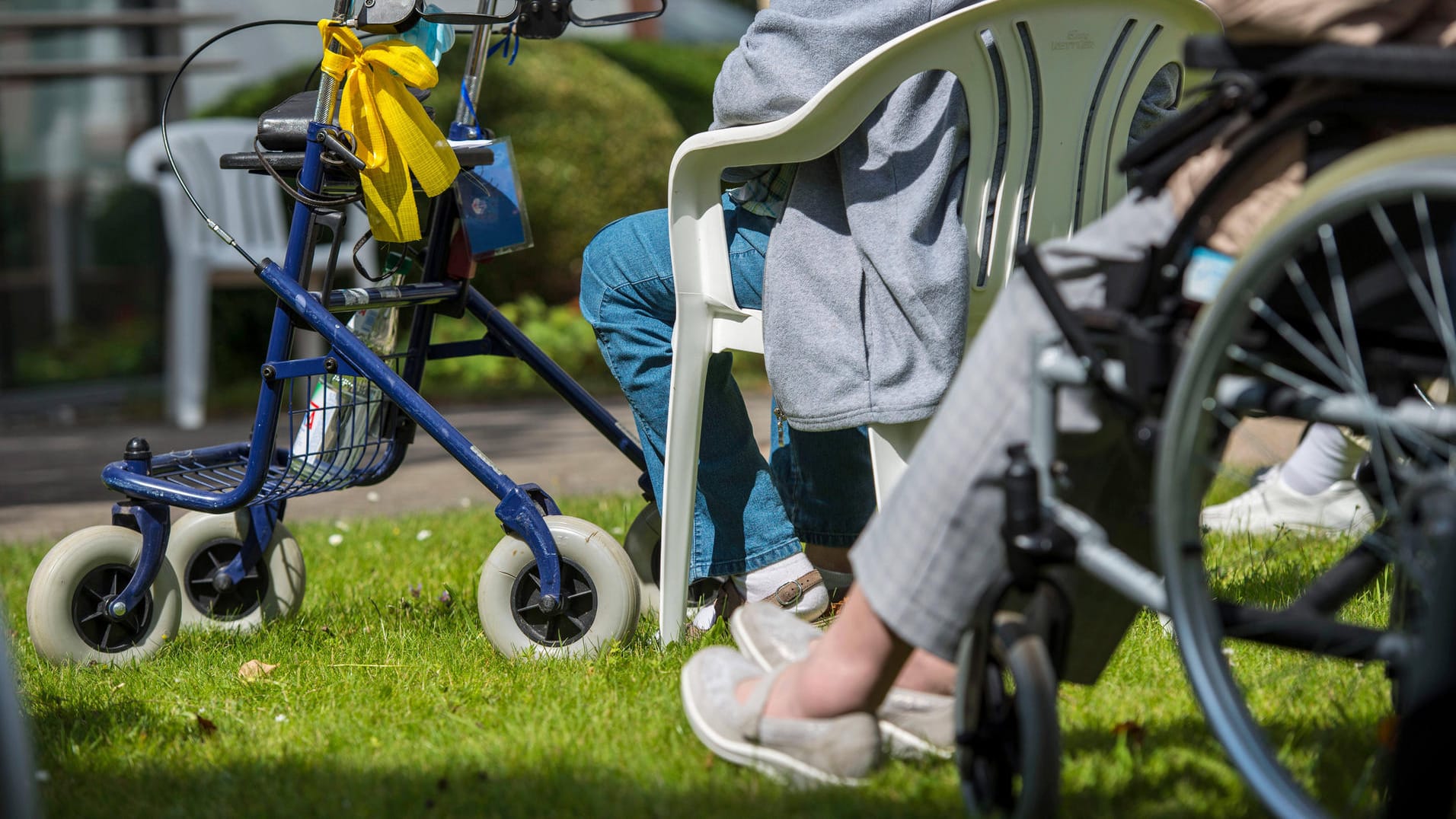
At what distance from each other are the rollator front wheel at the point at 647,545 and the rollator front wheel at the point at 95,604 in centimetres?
91

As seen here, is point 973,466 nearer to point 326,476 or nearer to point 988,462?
point 988,462

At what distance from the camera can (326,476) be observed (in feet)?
9.15

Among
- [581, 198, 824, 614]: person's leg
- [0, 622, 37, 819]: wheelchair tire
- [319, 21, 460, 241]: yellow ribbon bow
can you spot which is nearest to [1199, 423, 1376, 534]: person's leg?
[581, 198, 824, 614]: person's leg

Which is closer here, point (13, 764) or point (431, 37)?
point (13, 764)

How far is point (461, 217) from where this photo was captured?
2.83m

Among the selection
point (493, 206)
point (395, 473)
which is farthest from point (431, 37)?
point (395, 473)

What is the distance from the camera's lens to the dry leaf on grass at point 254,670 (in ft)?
8.65

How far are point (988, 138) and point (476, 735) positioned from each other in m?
1.24

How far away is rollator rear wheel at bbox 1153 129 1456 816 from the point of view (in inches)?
51.3

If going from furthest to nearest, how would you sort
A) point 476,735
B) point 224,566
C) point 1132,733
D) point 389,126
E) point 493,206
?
point 224,566 < point 493,206 < point 389,126 < point 476,735 < point 1132,733

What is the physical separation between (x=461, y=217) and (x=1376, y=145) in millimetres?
1859

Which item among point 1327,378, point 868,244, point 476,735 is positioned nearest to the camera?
point 1327,378

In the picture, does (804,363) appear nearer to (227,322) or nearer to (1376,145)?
(1376,145)

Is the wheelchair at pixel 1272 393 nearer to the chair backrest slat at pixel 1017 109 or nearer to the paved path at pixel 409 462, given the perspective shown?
the chair backrest slat at pixel 1017 109
